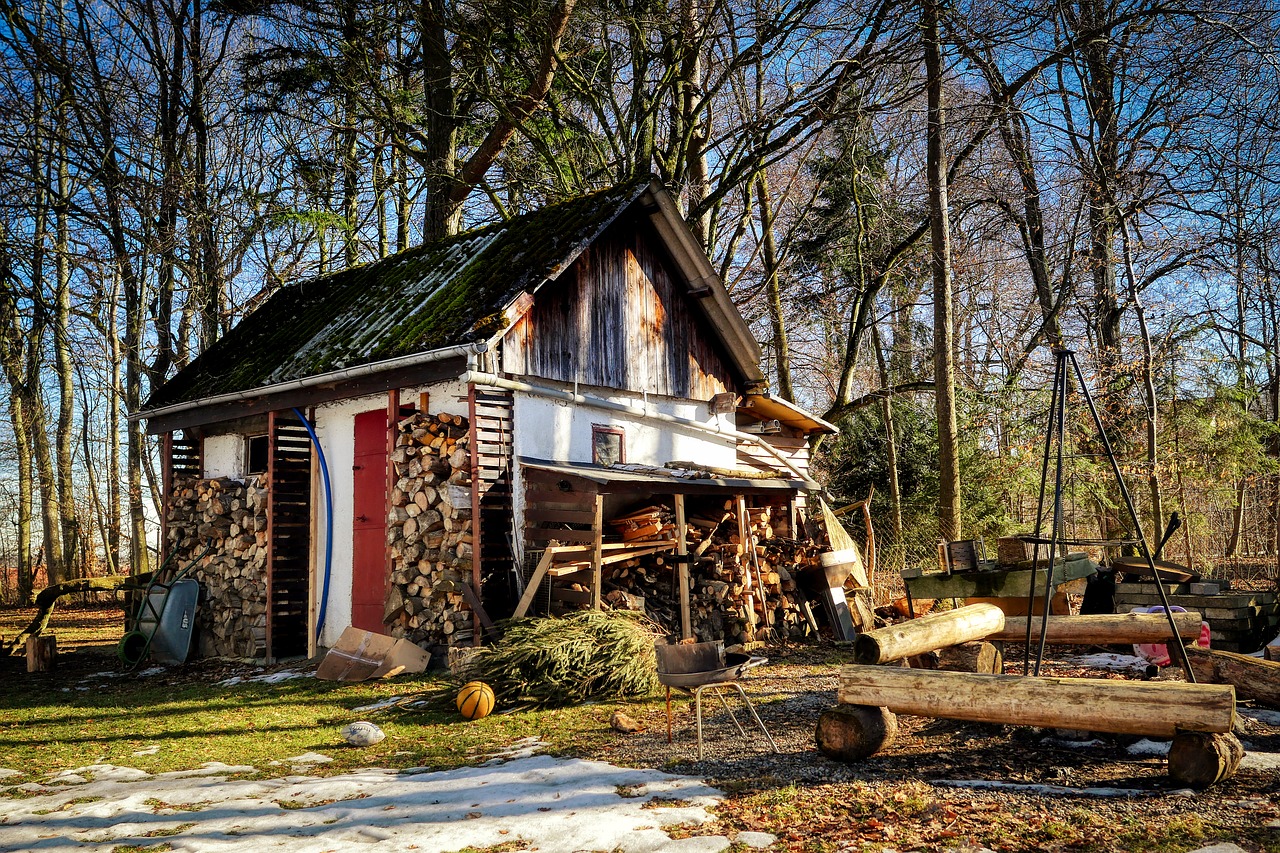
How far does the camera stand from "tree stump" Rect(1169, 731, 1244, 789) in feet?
18.1

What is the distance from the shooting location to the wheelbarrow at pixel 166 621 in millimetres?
13672

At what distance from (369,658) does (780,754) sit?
231 inches

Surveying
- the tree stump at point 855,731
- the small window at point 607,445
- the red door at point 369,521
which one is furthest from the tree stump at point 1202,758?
the red door at point 369,521

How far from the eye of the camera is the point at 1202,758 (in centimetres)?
552

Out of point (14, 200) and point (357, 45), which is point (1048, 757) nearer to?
point (357, 45)

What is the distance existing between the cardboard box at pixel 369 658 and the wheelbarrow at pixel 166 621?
12.9 ft

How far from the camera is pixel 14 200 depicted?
19.1 m

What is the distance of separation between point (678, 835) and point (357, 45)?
1526cm

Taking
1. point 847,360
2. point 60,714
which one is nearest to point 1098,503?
point 847,360

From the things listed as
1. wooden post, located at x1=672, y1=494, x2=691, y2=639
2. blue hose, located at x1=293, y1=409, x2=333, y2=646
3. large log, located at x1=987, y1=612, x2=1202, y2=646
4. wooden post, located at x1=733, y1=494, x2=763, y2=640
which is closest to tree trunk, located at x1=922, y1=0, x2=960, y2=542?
wooden post, located at x1=733, y1=494, x2=763, y2=640

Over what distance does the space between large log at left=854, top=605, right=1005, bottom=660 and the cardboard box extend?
5.49m

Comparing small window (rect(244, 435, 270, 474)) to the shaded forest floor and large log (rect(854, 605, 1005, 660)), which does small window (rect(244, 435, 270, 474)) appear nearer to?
the shaded forest floor

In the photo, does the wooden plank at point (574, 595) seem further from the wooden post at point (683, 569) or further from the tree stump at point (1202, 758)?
the tree stump at point (1202, 758)

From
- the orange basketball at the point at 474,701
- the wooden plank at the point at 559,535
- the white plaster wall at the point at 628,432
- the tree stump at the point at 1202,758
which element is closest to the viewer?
the tree stump at the point at 1202,758
